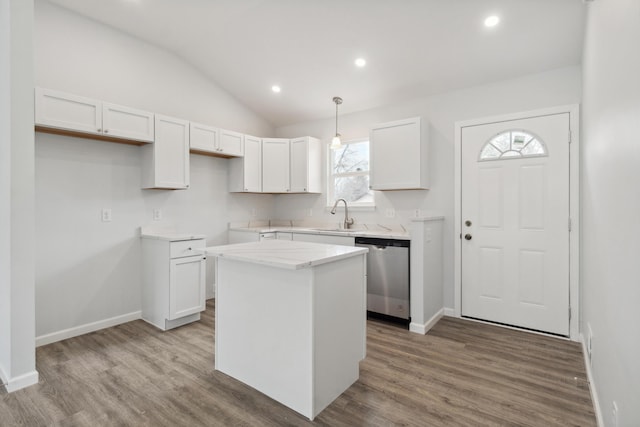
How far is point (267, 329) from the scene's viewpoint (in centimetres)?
204

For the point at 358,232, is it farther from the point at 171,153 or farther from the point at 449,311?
the point at 171,153

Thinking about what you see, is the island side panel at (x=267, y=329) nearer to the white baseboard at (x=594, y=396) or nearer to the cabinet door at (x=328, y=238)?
the white baseboard at (x=594, y=396)

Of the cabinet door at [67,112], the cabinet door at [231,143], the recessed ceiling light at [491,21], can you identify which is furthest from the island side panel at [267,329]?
the recessed ceiling light at [491,21]

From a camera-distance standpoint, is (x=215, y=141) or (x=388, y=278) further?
(x=215, y=141)

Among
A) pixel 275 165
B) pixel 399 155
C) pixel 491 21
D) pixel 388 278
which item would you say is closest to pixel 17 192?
pixel 275 165

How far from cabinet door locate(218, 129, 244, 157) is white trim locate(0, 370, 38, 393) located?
8.87 feet

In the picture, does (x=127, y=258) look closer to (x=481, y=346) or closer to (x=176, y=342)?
(x=176, y=342)

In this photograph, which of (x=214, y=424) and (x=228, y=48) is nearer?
(x=214, y=424)

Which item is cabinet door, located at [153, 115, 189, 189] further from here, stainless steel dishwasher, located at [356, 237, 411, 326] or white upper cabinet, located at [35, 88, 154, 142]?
stainless steel dishwasher, located at [356, 237, 411, 326]

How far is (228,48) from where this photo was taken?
364 cm

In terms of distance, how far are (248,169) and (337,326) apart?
9.47ft

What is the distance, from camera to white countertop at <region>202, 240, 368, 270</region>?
179 centimetres

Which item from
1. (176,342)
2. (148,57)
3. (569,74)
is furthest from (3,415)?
(569,74)

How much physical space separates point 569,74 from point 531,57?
Answer: 0.39m
